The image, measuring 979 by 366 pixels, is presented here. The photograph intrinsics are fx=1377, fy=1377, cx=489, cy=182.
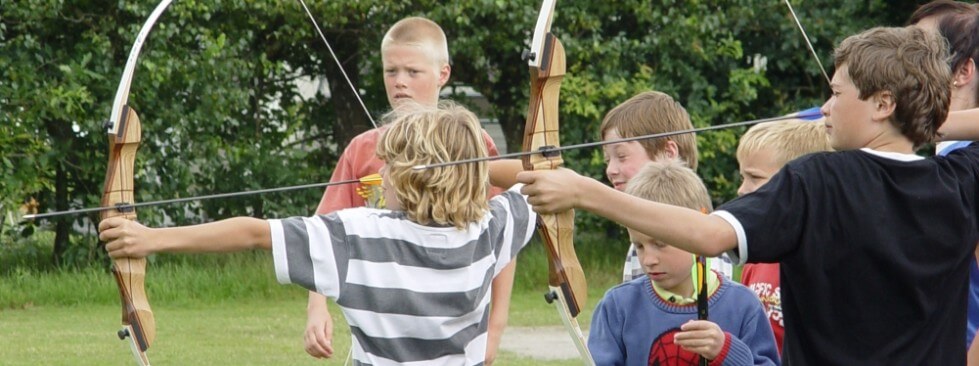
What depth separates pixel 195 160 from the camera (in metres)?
9.60

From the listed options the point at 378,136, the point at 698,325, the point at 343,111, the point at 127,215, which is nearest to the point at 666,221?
the point at 698,325

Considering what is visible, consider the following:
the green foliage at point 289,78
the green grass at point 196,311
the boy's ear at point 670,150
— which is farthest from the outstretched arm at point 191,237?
the green foliage at point 289,78

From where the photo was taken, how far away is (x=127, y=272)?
3.24 meters

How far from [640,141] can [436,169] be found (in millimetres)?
1248

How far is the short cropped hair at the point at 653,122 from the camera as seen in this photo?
412 centimetres

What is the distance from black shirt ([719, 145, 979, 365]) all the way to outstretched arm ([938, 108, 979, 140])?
0.31 meters

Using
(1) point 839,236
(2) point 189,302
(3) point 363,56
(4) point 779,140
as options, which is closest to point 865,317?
(1) point 839,236

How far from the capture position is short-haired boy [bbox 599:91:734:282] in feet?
13.3

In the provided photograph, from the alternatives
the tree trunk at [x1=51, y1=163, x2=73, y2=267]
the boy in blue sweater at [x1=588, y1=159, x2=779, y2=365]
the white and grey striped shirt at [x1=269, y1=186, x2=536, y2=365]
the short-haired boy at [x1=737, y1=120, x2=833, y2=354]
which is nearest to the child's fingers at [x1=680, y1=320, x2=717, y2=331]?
the boy in blue sweater at [x1=588, y1=159, x2=779, y2=365]

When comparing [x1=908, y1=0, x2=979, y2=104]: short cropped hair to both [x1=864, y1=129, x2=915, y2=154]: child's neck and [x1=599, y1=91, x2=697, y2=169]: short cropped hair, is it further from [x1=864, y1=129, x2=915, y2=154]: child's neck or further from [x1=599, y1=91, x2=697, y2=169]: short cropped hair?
[x1=599, y1=91, x2=697, y2=169]: short cropped hair

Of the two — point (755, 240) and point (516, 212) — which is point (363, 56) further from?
point (755, 240)

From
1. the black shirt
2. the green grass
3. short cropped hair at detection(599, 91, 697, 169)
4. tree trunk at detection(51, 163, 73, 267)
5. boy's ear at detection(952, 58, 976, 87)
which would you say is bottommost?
the green grass

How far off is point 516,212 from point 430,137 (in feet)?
1.16

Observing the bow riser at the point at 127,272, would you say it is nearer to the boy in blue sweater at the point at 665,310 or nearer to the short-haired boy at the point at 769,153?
the boy in blue sweater at the point at 665,310
